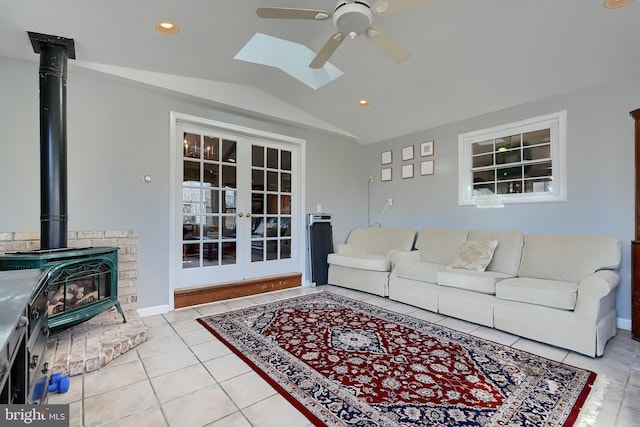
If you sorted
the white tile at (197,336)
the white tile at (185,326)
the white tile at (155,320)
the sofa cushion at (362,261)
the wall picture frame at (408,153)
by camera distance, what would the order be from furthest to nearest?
the wall picture frame at (408,153)
the sofa cushion at (362,261)
the white tile at (155,320)
the white tile at (185,326)
the white tile at (197,336)

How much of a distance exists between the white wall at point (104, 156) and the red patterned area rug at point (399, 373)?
4.09 ft

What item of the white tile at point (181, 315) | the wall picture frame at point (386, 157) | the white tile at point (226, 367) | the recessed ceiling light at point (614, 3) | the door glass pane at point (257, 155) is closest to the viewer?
the white tile at point (226, 367)

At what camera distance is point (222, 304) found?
3.67 metres

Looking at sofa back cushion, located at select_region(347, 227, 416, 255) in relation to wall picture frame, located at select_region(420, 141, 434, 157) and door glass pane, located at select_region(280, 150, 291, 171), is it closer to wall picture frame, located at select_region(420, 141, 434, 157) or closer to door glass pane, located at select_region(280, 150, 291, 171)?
wall picture frame, located at select_region(420, 141, 434, 157)

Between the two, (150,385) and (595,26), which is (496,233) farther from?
(150,385)

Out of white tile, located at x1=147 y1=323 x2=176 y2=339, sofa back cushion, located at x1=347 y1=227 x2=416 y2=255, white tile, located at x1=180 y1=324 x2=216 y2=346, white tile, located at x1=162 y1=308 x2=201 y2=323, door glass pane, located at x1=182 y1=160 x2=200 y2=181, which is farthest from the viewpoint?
sofa back cushion, located at x1=347 y1=227 x2=416 y2=255

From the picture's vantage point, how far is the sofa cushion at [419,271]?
3402 millimetres

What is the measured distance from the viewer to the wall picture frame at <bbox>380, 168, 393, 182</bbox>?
16.5 feet

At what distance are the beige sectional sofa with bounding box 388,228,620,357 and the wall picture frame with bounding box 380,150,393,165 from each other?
154 centimetres

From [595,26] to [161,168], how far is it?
4.19 m

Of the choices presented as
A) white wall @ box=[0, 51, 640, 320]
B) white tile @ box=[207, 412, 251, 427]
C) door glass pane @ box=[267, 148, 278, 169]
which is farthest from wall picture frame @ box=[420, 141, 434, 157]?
white tile @ box=[207, 412, 251, 427]

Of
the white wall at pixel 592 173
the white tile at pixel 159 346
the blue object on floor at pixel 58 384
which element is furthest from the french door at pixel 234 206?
the white wall at pixel 592 173

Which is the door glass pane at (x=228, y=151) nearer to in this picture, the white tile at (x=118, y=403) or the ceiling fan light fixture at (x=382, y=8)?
the ceiling fan light fixture at (x=382, y=8)

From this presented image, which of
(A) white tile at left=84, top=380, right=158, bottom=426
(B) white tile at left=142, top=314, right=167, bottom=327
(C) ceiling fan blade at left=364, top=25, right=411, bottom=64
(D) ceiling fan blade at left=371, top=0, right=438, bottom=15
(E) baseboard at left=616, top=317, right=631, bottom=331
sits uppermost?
(D) ceiling fan blade at left=371, top=0, right=438, bottom=15
